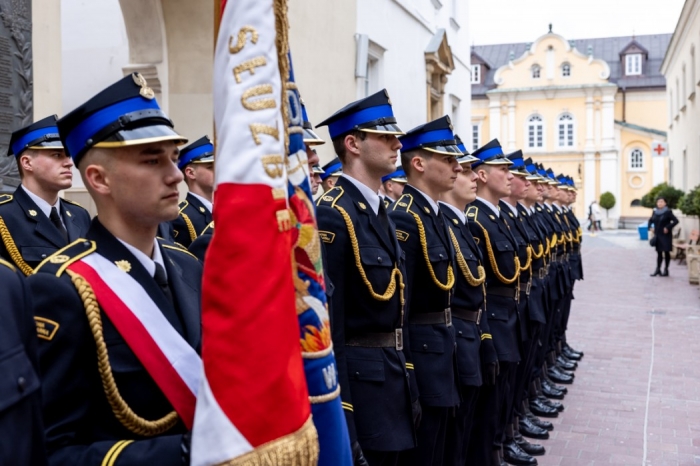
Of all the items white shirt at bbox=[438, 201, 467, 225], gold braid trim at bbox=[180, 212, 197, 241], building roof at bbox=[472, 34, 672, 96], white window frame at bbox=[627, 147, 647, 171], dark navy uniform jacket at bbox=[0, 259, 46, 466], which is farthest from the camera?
building roof at bbox=[472, 34, 672, 96]

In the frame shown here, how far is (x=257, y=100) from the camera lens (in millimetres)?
1880

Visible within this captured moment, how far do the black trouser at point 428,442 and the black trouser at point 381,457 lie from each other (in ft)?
1.45

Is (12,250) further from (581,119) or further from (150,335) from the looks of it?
(581,119)

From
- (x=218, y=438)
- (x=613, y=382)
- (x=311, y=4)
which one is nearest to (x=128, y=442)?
(x=218, y=438)

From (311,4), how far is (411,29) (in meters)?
5.18

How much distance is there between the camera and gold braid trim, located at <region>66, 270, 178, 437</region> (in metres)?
1.85

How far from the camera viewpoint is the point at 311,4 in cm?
A: 978

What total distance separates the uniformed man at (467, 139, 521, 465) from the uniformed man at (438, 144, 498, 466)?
39 centimetres

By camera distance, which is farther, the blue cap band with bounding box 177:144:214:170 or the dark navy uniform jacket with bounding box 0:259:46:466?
the blue cap band with bounding box 177:144:214:170

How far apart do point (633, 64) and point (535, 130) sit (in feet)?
37.1

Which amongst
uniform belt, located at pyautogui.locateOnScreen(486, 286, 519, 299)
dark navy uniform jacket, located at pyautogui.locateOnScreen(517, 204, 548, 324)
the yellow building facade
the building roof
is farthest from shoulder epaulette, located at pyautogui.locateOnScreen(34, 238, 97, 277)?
the building roof

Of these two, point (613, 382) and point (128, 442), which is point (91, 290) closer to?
point (128, 442)

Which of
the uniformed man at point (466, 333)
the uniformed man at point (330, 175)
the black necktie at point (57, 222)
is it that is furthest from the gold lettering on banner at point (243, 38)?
the uniformed man at point (330, 175)

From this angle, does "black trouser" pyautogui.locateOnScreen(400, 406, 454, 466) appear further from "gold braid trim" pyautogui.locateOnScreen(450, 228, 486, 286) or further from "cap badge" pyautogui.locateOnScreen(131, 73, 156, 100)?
"cap badge" pyautogui.locateOnScreen(131, 73, 156, 100)
